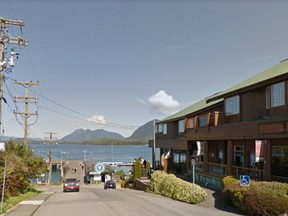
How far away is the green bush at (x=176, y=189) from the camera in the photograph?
873 inches

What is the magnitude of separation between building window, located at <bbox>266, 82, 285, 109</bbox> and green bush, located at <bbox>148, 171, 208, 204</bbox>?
24.5 ft

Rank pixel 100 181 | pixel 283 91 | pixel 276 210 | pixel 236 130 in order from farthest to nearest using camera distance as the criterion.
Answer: pixel 100 181 < pixel 236 130 < pixel 283 91 < pixel 276 210

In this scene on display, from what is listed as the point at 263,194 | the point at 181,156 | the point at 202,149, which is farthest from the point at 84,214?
the point at 181,156

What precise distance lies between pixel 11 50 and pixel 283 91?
66.8ft

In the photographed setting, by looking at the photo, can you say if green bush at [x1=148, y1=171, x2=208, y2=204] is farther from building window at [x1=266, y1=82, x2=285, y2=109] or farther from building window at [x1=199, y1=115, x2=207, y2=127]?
building window at [x1=266, y1=82, x2=285, y2=109]

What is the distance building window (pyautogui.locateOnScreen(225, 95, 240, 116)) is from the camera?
26.8 meters

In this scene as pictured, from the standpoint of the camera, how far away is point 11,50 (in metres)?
26.7

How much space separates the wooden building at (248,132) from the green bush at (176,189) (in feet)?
11.1

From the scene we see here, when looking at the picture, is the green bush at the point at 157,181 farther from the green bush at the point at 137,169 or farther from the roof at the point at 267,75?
the green bush at the point at 137,169

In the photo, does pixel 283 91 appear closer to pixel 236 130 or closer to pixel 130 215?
pixel 236 130

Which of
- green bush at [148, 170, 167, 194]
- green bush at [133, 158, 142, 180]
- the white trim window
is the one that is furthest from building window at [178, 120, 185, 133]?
the white trim window

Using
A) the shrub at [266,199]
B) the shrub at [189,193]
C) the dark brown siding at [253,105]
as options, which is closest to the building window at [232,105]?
the dark brown siding at [253,105]

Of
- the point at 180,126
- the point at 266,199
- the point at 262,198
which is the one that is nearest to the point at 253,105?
the point at 262,198

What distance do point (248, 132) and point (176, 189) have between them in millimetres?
7008
